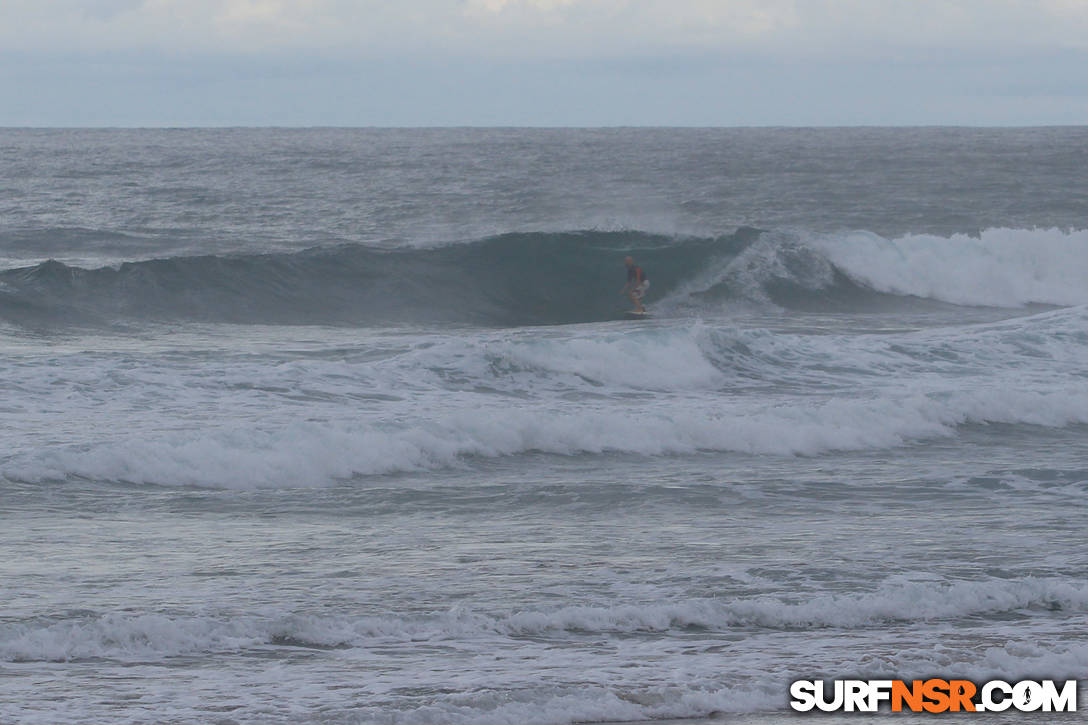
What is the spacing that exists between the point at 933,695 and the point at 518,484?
467 centimetres

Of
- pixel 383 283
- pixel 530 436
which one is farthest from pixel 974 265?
pixel 530 436

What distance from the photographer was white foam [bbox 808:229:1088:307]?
25359mm

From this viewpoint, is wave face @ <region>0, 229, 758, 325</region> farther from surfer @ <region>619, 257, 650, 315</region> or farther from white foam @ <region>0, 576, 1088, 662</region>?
white foam @ <region>0, 576, 1088, 662</region>

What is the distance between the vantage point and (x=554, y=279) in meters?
25.0

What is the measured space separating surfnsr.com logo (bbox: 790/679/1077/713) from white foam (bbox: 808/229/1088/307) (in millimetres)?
19424

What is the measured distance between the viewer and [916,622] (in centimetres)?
691

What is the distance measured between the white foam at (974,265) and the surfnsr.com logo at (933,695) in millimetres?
19424

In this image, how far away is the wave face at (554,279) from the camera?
20.3 m

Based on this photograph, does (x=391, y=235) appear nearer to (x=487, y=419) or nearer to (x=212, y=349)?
(x=212, y=349)

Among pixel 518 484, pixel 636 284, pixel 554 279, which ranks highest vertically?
pixel 636 284

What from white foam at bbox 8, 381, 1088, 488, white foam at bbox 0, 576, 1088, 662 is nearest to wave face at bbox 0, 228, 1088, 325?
white foam at bbox 8, 381, 1088, 488

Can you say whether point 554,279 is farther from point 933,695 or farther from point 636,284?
point 933,695

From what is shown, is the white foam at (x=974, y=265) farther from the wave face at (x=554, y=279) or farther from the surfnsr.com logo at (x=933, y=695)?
the surfnsr.com logo at (x=933, y=695)

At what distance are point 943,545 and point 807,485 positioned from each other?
193 centimetres
